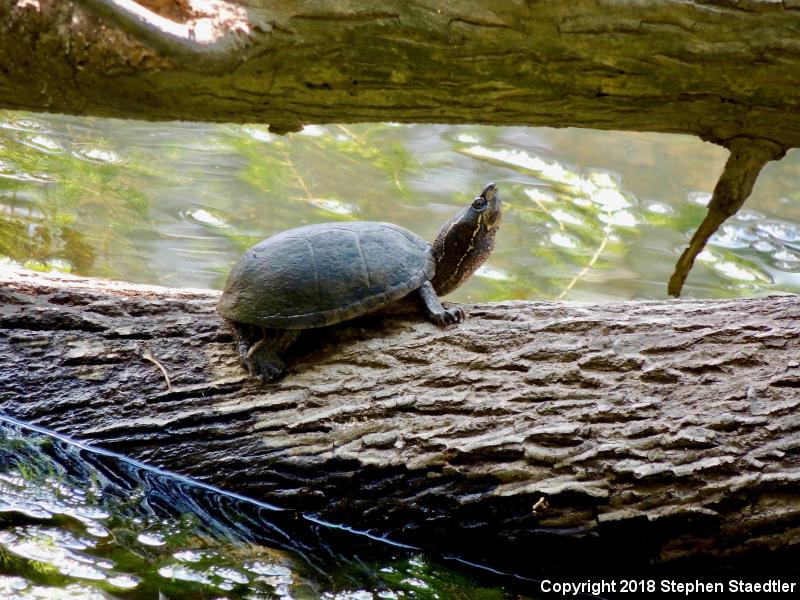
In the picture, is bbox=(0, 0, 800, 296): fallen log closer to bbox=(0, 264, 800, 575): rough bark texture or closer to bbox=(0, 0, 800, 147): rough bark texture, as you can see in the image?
bbox=(0, 0, 800, 147): rough bark texture

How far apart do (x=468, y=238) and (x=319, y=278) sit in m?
0.64

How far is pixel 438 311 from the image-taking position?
2998 millimetres

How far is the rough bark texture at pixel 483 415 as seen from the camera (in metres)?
2.46

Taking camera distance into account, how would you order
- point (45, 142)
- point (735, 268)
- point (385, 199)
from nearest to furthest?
1. point (735, 268)
2. point (385, 199)
3. point (45, 142)

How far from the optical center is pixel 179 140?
5973 mm

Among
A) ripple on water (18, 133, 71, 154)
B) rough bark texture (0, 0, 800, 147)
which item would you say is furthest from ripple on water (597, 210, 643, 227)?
ripple on water (18, 133, 71, 154)

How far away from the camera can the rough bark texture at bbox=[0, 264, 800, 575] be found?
96.7 inches

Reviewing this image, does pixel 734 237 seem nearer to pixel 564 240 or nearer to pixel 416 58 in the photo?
pixel 564 240

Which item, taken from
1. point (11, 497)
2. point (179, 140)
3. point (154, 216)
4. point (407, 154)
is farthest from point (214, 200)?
point (11, 497)

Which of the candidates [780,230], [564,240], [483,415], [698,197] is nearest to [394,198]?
[564,240]

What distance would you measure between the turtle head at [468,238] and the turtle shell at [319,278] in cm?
19

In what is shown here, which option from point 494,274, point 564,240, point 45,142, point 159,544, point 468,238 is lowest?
point 159,544

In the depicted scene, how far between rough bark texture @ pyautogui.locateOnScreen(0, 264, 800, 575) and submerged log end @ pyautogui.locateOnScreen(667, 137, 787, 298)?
1.63ft

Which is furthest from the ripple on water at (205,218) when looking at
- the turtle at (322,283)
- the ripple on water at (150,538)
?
the ripple on water at (150,538)
